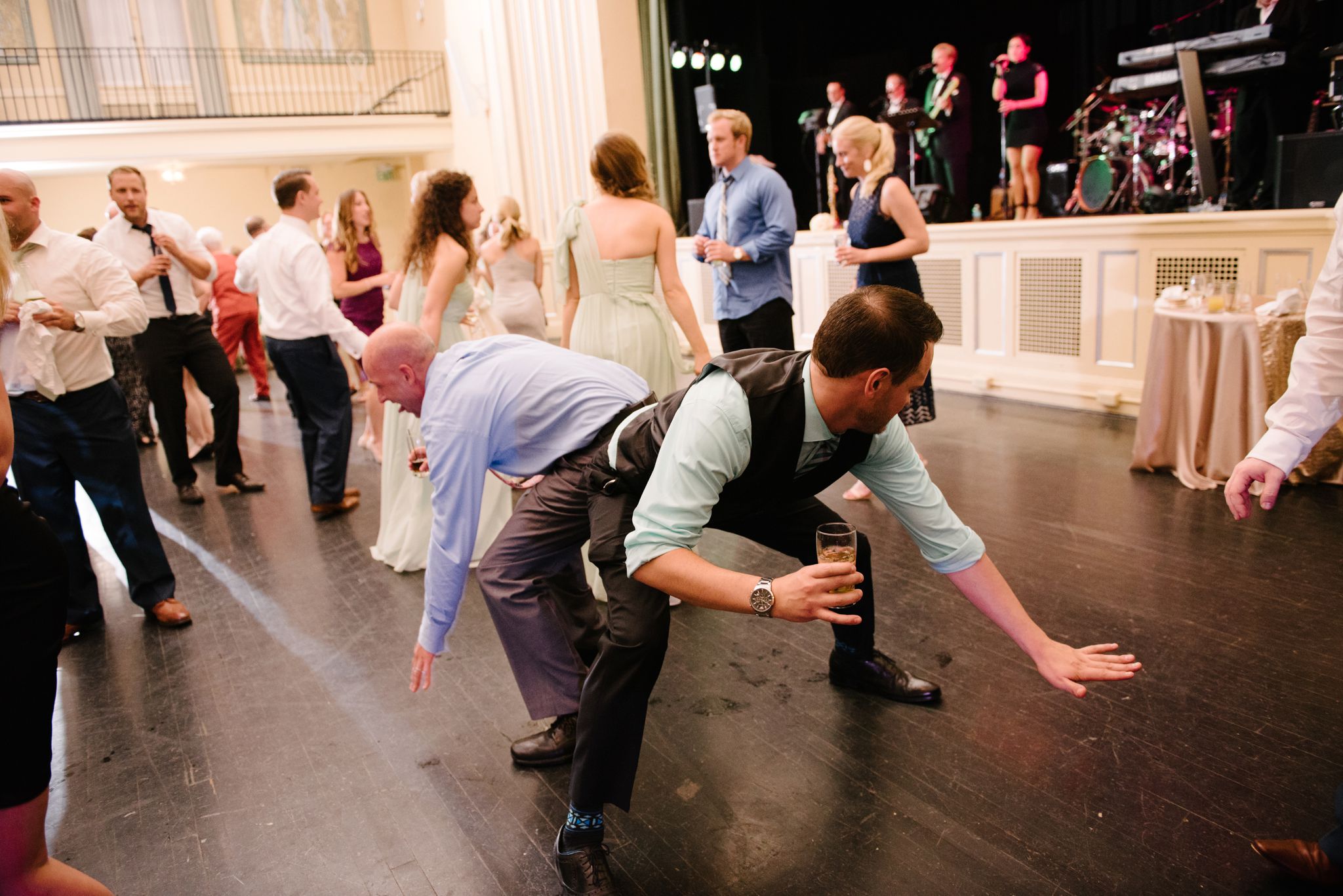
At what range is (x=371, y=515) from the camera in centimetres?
434

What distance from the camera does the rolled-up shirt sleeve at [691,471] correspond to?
5.00ft

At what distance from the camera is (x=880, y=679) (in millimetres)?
2389

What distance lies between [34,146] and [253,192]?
13.4 ft

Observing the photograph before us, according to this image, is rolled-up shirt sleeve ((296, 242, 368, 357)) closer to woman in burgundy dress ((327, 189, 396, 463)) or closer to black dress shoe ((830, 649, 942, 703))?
woman in burgundy dress ((327, 189, 396, 463))

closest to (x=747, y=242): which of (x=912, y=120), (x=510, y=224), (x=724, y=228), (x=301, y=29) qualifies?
(x=724, y=228)

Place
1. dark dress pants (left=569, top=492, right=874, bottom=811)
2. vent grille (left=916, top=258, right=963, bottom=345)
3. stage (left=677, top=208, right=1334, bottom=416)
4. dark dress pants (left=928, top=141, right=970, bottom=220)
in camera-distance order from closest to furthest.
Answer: dark dress pants (left=569, top=492, right=874, bottom=811), stage (left=677, top=208, right=1334, bottom=416), vent grille (left=916, top=258, right=963, bottom=345), dark dress pants (left=928, top=141, right=970, bottom=220)

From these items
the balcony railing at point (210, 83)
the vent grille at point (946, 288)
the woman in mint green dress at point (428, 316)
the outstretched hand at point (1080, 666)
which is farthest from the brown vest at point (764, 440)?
the balcony railing at point (210, 83)

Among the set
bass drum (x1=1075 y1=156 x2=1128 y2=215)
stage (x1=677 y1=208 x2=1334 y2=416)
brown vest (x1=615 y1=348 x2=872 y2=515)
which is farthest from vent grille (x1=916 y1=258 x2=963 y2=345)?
brown vest (x1=615 y1=348 x2=872 y2=515)

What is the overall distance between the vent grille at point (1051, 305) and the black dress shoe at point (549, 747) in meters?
4.31

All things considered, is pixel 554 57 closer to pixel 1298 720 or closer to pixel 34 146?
pixel 34 146

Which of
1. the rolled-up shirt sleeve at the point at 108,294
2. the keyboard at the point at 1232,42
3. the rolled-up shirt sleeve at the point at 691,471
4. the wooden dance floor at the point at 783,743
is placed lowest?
the wooden dance floor at the point at 783,743

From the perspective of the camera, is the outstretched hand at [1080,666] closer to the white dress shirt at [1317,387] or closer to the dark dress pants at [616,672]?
the white dress shirt at [1317,387]

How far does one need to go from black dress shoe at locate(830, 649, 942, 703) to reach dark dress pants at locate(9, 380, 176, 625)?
235 cm

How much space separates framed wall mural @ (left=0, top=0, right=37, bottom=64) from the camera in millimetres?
12234
